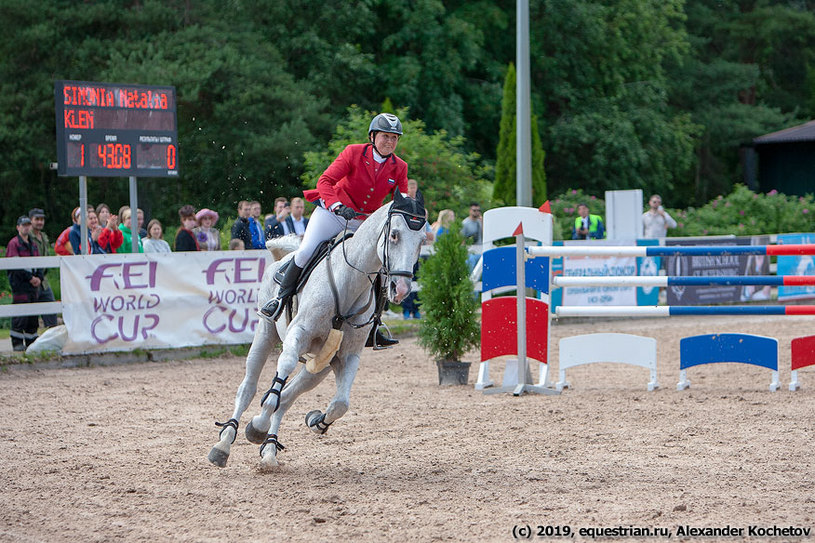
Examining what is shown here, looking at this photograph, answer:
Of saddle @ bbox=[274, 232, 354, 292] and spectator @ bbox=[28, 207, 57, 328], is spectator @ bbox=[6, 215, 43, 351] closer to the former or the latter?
spectator @ bbox=[28, 207, 57, 328]

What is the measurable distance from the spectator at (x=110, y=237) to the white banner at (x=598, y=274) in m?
7.19

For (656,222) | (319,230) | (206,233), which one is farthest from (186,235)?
(656,222)

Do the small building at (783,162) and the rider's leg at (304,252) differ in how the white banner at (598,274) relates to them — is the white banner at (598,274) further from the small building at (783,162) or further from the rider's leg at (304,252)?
the small building at (783,162)

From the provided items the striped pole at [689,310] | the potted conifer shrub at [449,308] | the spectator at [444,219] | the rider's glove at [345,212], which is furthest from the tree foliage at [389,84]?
the rider's glove at [345,212]

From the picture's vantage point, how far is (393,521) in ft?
18.6

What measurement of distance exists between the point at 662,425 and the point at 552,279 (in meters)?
2.52

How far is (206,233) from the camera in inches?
614

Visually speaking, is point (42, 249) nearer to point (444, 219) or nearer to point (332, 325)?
point (444, 219)

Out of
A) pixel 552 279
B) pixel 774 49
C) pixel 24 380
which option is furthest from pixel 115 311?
pixel 774 49

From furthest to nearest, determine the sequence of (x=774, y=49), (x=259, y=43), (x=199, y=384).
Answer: (x=774, y=49) → (x=259, y=43) → (x=199, y=384)

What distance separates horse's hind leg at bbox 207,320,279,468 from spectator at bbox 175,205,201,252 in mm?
7473

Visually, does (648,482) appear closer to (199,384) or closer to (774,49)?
(199,384)

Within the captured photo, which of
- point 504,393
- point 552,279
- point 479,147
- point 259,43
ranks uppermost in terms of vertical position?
point 259,43

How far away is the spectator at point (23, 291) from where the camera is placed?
13492 millimetres
